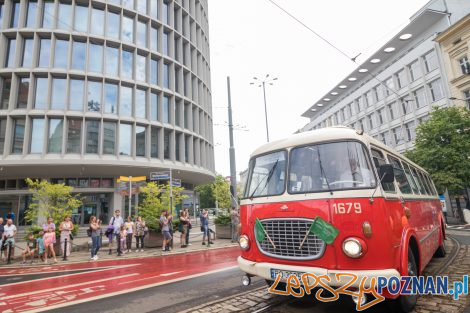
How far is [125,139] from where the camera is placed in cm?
2689

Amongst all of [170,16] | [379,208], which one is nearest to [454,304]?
[379,208]

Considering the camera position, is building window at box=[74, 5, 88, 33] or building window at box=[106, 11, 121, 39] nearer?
building window at box=[74, 5, 88, 33]

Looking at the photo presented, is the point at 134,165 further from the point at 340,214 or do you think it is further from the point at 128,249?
the point at 340,214

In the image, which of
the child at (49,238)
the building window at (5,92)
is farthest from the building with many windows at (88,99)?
the child at (49,238)

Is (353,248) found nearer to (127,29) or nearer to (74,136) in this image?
(74,136)

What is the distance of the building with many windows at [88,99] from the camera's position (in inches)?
961

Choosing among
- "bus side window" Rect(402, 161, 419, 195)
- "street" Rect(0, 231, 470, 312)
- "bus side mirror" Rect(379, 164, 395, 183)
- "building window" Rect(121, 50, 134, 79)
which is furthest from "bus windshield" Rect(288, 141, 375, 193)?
"building window" Rect(121, 50, 134, 79)

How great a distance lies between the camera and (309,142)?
4.84 m

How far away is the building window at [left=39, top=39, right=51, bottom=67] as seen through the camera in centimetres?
2536

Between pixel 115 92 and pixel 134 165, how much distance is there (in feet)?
23.4

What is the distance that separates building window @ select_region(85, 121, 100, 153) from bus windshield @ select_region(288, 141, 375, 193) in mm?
24408

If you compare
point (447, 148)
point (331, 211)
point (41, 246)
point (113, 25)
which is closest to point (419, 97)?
point (447, 148)

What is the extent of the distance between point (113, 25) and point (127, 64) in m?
3.92

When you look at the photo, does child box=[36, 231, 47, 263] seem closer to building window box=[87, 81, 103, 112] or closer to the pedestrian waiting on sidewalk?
the pedestrian waiting on sidewalk
